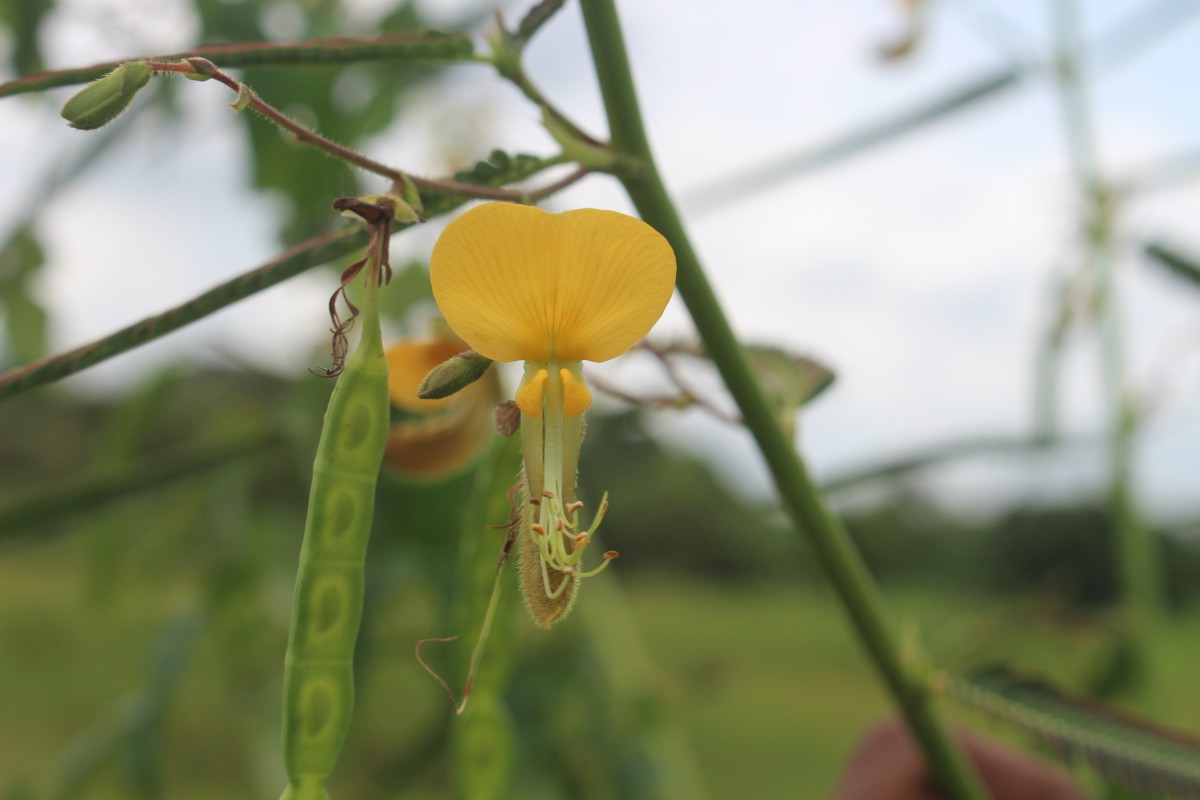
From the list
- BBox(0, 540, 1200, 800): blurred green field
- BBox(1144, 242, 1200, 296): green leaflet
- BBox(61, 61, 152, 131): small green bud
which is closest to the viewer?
BBox(61, 61, 152, 131): small green bud

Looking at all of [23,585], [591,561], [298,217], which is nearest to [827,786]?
[591,561]

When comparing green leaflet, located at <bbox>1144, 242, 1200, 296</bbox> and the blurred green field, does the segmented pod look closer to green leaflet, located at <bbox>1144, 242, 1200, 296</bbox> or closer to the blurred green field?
the blurred green field

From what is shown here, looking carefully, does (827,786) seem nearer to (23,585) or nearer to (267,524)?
(267,524)

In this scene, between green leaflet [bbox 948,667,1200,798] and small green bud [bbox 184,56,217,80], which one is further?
green leaflet [bbox 948,667,1200,798]

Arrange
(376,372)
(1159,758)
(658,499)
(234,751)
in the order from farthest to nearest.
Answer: (658,499), (234,751), (1159,758), (376,372)

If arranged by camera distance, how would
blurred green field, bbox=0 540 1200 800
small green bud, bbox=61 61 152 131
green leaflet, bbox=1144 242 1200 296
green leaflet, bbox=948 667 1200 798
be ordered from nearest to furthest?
small green bud, bbox=61 61 152 131, green leaflet, bbox=948 667 1200 798, green leaflet, bbox=1144 242 1200 296, blurred green field, bbox=0 540 1200 800

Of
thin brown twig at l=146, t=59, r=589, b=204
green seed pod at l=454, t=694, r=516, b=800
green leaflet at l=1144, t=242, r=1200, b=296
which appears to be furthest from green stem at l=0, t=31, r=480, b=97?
green leaflet at l=1144, t=242, r=1200, b=296

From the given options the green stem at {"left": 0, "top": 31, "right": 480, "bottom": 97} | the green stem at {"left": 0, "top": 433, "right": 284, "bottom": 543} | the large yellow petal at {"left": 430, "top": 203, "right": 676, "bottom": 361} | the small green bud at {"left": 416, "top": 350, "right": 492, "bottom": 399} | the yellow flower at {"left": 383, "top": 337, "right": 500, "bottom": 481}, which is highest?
the green stem at {"left": 0, "top": 433, "right": 284, "bottom": 543}
